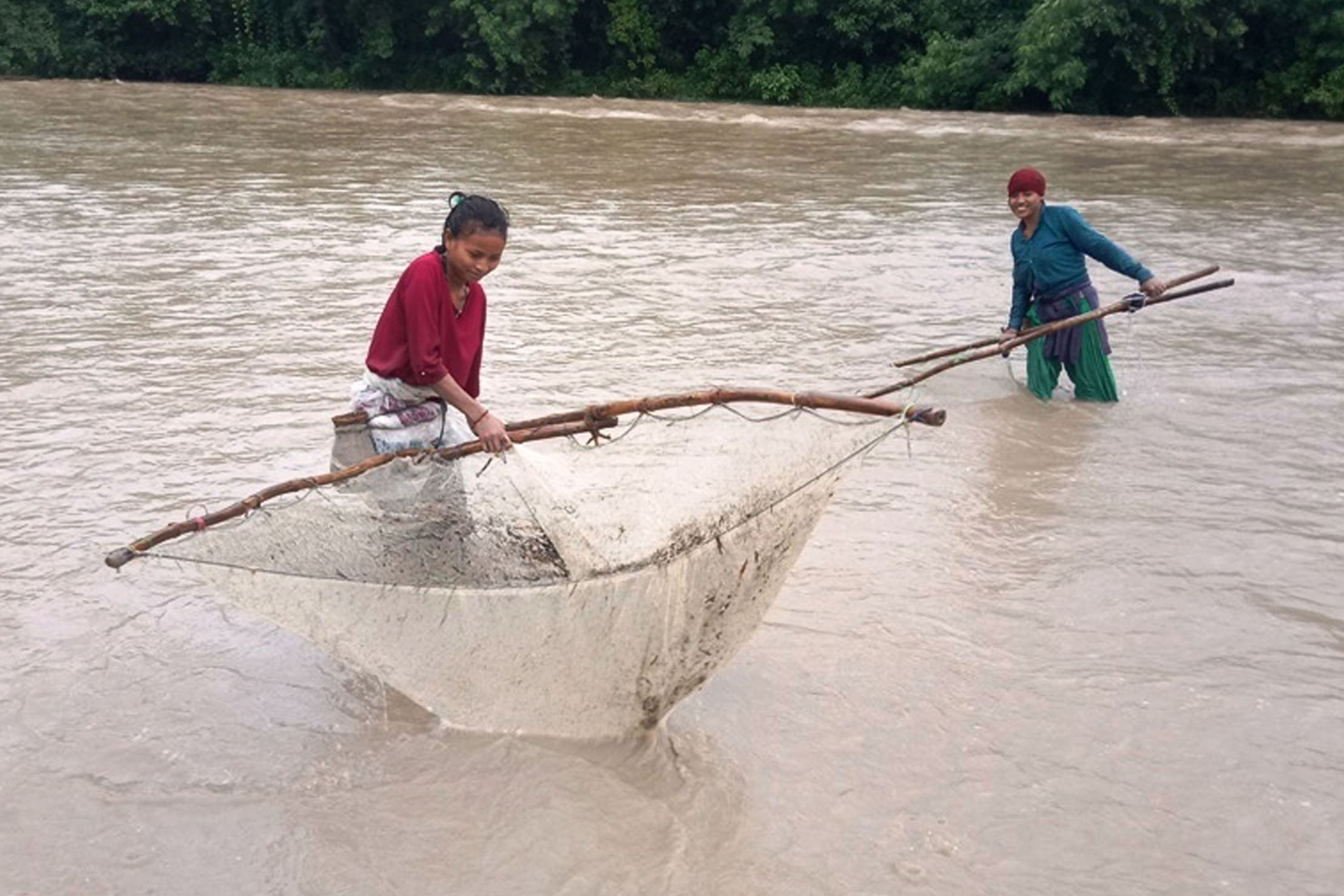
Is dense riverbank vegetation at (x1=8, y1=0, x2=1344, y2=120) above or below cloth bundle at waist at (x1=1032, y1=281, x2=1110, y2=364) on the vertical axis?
above

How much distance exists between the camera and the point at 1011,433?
5.70m

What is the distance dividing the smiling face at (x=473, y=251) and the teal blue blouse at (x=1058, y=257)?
10.7 ft

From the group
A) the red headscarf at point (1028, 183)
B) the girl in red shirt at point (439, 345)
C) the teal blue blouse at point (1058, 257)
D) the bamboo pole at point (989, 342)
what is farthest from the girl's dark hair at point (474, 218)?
the teal blue blouse at point (1058, 257)

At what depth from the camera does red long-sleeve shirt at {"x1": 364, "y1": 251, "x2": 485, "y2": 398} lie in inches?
119

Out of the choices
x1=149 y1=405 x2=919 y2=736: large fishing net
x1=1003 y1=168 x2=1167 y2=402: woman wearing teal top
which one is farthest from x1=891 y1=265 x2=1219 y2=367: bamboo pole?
x1=149 y1=405 x2=919 y2=736: large fishing net

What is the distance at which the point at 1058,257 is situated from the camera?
5.67 m

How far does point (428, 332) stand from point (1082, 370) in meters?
3.80

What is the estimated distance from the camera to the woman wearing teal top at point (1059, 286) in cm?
554

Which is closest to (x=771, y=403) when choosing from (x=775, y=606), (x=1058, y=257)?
(x=775, y=606)

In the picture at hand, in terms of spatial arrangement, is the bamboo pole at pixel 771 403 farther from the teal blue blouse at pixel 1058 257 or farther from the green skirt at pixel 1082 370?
the green skirt at pixel 1082 370

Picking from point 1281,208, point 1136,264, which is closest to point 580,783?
point 1136,264

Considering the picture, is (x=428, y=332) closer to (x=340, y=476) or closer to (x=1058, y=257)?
(x=340, y=476)

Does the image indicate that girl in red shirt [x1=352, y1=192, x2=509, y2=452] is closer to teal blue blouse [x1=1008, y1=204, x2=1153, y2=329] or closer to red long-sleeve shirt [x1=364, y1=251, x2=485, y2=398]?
red long-sleeve shirt [x1=364, y1=251, x2=485, y2=398]

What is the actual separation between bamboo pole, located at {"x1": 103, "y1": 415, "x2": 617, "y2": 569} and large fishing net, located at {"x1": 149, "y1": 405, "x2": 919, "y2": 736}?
0.03m
